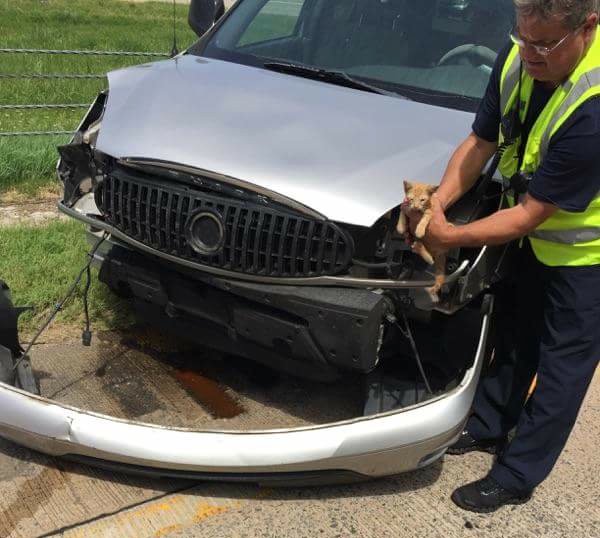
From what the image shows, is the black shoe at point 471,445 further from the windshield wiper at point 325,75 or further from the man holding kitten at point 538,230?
the windshield wiper at point 325,75

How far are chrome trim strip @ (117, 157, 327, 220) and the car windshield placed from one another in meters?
1.03

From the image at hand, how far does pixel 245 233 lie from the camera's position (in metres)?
2.68

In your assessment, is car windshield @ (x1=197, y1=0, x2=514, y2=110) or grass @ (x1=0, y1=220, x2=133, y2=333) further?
grass @ (x1=0, y1=220, x2=133, y2=333)

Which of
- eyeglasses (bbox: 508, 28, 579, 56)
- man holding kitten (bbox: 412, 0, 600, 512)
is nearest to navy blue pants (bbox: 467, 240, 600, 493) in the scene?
man holding kitten (bbox: 412, 0, 600, 512)

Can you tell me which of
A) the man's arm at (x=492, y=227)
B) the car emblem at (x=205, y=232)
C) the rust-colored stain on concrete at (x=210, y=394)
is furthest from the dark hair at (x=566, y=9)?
the rust-colored stain on concrete at (x=210, y=394)

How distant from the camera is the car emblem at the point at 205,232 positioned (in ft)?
8.93

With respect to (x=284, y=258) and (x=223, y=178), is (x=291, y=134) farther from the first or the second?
(x=284, y=258)

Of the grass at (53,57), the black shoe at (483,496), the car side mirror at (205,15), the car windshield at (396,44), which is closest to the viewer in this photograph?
the black shoe at (483,496)

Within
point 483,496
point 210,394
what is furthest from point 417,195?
point 210,394

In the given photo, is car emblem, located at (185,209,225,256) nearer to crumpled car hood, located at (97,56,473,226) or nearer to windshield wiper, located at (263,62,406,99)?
crumpled car hood, located at (97,56,473,226)

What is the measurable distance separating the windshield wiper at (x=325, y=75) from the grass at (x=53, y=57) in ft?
8.30

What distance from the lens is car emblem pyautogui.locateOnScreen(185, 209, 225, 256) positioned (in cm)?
272

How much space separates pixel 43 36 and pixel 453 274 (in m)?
12.9

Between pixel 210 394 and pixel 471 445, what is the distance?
46.6 inches
